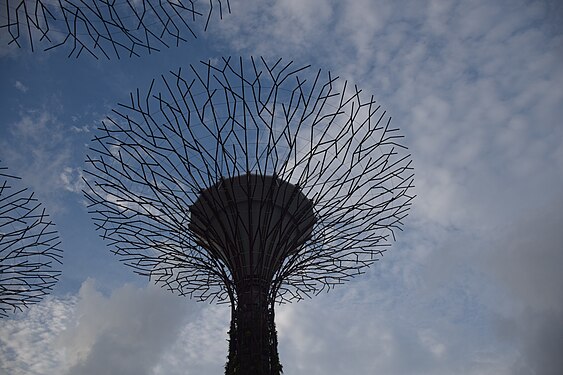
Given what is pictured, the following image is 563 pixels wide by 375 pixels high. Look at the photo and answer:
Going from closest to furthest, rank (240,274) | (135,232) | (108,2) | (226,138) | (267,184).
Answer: (108,2) → (226,138) → (240,274) → (267,184) → (135,232)

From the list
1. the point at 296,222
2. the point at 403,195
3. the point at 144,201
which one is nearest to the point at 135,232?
the point at 144,201

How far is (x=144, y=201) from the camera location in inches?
416

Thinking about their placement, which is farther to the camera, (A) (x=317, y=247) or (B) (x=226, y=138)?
(A) (x=317, y=247)

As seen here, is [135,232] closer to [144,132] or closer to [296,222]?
[144,132]

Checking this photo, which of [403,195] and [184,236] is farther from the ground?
[403,195]

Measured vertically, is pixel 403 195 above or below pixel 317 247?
above

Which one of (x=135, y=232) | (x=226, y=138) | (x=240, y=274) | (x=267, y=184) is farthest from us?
(x=135, y=232)

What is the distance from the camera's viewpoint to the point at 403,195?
38.9ft

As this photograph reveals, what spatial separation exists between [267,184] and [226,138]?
5.77 feet

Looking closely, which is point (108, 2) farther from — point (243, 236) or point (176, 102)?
point (243, 236)

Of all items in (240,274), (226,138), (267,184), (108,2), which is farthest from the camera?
(267,184)

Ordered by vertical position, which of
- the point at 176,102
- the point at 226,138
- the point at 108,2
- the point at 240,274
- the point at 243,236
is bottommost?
the point at 108,2

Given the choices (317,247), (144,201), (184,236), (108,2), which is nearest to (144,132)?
(144,201)

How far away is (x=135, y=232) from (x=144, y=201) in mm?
1256
